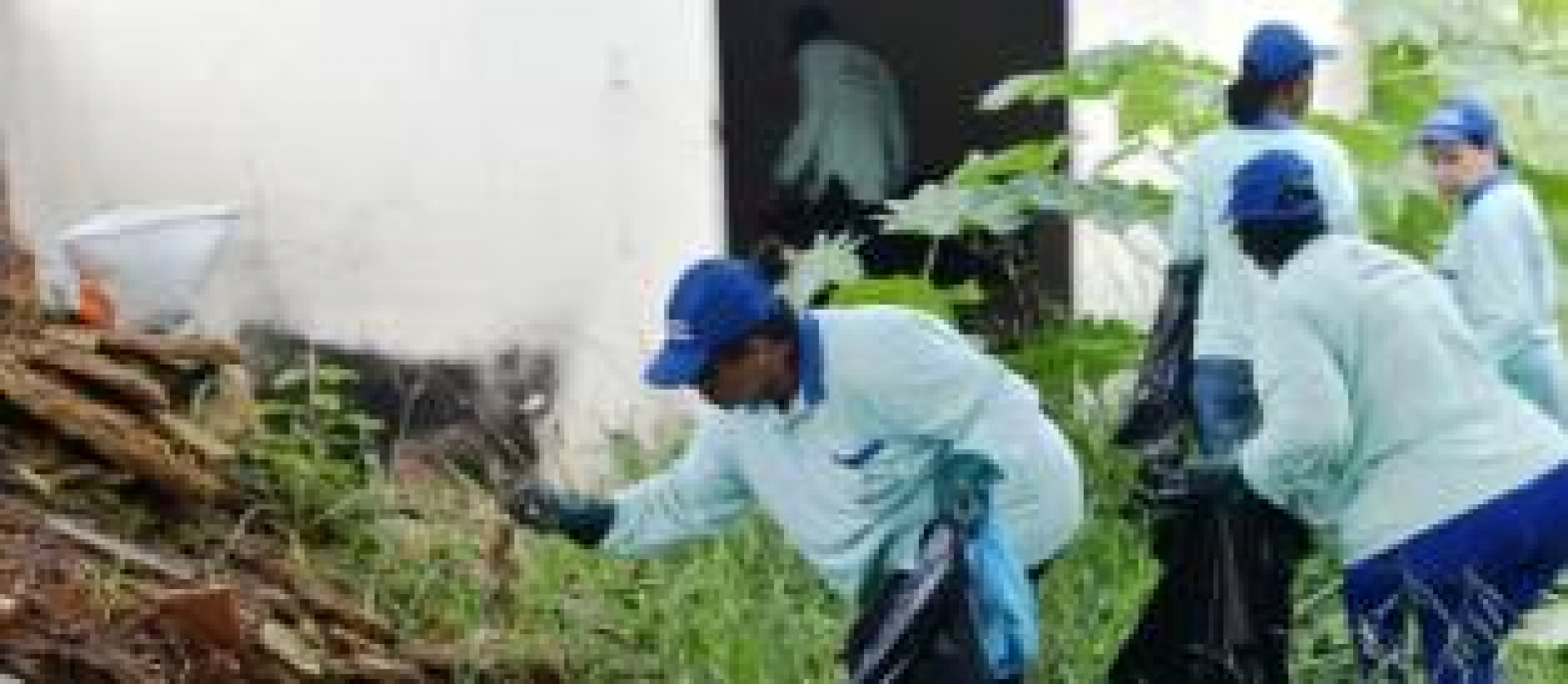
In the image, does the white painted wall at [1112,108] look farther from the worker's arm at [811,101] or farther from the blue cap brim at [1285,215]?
the blue cap brim at [1285,215]

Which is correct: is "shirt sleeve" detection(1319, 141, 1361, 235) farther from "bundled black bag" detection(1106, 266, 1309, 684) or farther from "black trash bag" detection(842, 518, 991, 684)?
"black trash bag" detection(842, 518, 991, 684)

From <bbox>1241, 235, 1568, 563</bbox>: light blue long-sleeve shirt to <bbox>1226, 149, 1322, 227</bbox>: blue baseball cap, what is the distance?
0.26 ft

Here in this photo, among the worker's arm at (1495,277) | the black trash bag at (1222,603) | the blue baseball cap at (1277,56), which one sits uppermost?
the blue baseball cap at (1277,56)

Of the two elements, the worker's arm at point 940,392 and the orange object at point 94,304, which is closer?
the worker's arm at point 940,392

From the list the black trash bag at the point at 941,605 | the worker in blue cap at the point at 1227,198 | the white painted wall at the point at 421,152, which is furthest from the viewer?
the white painted wall at the point at 421,152

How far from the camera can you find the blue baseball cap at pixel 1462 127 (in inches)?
287

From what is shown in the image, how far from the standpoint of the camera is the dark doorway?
11938 mm

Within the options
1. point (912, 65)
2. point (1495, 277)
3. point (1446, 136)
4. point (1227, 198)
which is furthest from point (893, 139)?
point (1227, 198)

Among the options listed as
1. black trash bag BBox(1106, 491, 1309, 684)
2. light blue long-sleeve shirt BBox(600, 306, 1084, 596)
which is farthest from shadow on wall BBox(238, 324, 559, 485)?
light blue long-sleeve shirt BBox(600, 306, 1084, 596)

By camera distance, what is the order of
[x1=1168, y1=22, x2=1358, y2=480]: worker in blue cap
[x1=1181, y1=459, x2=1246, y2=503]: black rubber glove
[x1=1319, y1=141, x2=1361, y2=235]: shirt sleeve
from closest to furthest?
[x1=1181, y1=459, x2=1246, y2=503]: black rubber glove, [x1=1319, y1=141, x2=1361, y2=235]: shirt sleeve, [x1=1168, y1=22, x2=1358, y2=480]: worker in blue cap

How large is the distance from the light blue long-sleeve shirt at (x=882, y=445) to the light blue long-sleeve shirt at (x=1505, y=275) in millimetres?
1993

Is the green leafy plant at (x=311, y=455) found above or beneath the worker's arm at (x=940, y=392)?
beneath

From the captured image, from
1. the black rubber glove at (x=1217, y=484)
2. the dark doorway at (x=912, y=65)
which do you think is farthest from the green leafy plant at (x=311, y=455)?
the dark doorway at (x=912, y=65)

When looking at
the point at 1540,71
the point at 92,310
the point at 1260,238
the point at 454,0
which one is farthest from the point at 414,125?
the point at 1260,238
